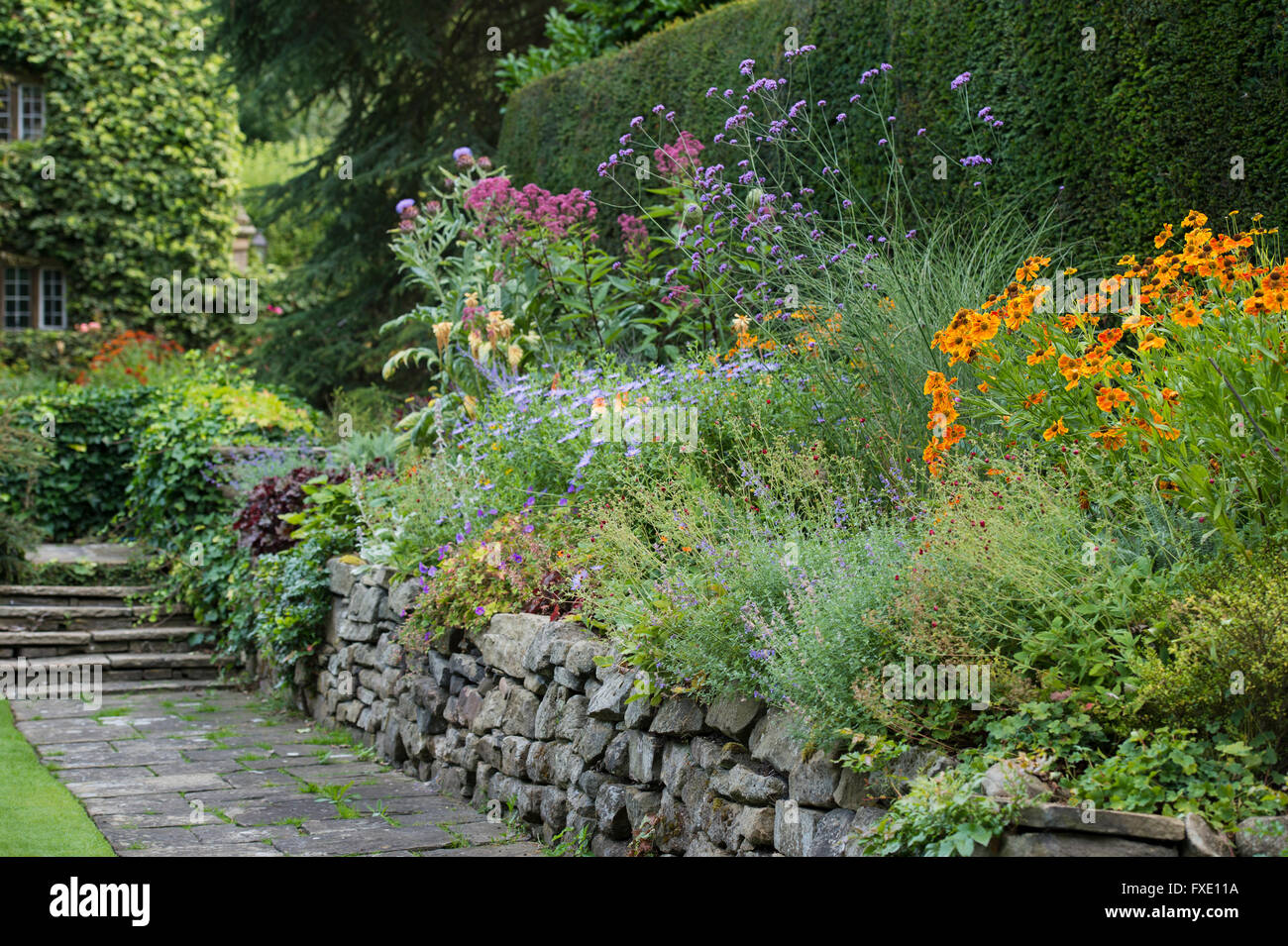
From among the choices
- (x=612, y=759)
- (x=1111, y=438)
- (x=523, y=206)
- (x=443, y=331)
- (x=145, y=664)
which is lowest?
(x=145, y=664)

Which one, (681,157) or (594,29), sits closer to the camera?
(681,157)

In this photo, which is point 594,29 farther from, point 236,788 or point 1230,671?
point 1230,671

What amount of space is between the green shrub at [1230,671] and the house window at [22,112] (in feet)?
56.6

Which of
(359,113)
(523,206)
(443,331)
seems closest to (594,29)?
(523,206)

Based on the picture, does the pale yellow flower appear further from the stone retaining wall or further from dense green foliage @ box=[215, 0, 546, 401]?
dense green foliage @ box=[215, 0, 546, 401]

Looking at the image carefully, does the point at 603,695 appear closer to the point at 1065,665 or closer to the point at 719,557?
the point at 719,557

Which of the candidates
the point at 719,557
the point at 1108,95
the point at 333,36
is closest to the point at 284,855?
the point at 719,557

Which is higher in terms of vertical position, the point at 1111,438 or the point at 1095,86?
the point at 1095,86

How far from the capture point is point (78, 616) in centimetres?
810

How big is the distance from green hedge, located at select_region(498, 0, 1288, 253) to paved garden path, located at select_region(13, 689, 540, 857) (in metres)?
3.62

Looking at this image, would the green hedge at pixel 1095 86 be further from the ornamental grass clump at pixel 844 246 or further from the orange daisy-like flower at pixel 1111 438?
the orange daisy-like flower at pixel 1111 438

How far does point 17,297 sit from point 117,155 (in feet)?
8.01

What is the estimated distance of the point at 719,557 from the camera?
3.54 meters

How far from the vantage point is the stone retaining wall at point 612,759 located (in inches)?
93.6
